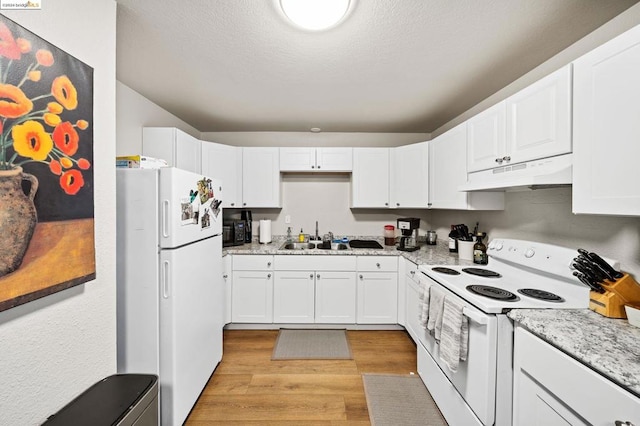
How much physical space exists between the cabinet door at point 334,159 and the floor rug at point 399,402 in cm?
225

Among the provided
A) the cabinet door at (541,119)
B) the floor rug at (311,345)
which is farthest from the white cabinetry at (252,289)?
the cabinet door at (541,119)

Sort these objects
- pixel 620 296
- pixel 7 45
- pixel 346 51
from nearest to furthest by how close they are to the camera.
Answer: pixel 7 45 → pixel 620 296 → pixel 346 51

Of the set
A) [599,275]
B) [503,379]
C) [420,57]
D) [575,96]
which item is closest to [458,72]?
[420,57]

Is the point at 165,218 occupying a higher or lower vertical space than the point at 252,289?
higher

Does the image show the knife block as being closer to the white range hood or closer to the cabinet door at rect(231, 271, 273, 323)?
the white range hood

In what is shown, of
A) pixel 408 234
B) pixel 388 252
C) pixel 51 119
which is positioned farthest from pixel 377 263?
Result: pixel 51 119

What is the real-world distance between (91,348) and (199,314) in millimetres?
684

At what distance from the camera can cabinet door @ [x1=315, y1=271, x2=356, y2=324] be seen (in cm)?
276

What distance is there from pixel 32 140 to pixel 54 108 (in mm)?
152

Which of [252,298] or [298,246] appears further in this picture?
[298,246]

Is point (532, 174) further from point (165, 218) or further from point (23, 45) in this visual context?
point (23, 45)

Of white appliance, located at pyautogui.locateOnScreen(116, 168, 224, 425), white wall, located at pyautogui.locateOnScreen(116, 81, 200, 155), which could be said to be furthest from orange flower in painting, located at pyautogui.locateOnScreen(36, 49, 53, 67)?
white wall, located at pyautogui.locateOnScreen(116, 81, 200, 155)

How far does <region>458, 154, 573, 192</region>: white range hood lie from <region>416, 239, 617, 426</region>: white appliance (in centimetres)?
48

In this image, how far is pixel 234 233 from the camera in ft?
9.96
